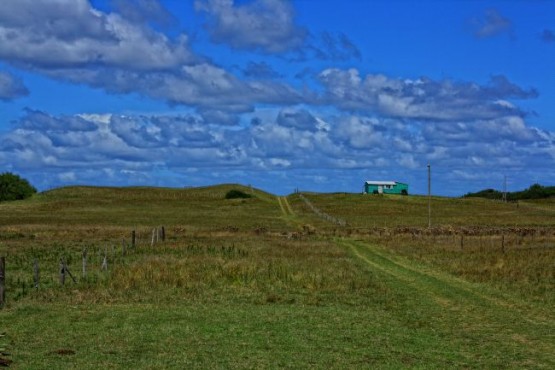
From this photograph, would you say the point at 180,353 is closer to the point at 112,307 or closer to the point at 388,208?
the point at 112,307

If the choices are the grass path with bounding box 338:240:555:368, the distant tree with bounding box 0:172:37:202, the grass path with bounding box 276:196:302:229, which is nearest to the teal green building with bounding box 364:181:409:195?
the grass path with bounding box 276:196:302:229

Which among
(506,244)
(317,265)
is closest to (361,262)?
(317,265)

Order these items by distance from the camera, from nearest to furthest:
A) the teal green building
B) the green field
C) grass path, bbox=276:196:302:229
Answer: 1. the green field
2. grass path, bbox=276:196:302:229
3. the teal green building

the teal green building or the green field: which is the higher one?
the teal green building

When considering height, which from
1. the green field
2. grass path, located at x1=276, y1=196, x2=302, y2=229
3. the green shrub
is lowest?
the green field

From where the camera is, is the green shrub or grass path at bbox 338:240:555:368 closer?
grass path at bbox 338:240:555:368

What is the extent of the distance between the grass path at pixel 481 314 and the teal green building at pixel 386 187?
158432 mm

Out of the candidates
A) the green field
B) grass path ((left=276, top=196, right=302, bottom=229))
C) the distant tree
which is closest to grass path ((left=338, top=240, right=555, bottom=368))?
the green field

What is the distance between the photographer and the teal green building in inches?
7603

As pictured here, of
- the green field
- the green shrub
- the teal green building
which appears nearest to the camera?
the green field

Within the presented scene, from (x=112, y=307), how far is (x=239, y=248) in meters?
25.5

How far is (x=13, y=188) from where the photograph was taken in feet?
557

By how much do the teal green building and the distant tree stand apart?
84320 millimetres

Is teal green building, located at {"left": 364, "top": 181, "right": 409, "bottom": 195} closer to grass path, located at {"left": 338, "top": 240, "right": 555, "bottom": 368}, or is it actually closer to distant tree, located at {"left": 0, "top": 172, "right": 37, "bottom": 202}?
distant tree, located at {"left": 0, "top": 172, "right": 37, "bottom": 202}
